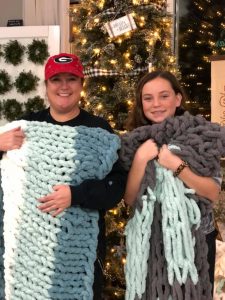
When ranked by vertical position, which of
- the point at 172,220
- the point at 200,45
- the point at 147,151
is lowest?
the point at 172,220

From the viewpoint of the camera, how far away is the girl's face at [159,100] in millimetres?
1619

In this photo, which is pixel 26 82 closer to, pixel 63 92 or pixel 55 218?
pixel 63 92

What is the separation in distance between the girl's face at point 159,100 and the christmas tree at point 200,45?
204cm

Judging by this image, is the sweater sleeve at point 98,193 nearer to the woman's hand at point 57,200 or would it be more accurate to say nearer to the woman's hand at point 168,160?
the woman's hand at point 57,200

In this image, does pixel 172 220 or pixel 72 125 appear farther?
pixel 72 125

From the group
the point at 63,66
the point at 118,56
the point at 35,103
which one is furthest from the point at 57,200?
the point at 35,103

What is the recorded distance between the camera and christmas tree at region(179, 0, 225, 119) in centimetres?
363

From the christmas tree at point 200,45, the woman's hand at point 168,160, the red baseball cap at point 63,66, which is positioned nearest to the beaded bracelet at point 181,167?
the woman's hand at point 168,160

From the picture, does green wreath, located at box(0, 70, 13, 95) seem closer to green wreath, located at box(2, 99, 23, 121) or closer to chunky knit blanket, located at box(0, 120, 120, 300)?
green wreath, located at box(2, 99, 23, 121)

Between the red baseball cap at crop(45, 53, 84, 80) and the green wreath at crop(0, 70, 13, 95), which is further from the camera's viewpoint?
the green wreath at crop(0, 70, 13, 95)

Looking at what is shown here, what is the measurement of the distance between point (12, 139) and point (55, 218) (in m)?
0.32

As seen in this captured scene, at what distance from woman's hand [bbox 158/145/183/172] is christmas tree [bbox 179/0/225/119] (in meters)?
2.22

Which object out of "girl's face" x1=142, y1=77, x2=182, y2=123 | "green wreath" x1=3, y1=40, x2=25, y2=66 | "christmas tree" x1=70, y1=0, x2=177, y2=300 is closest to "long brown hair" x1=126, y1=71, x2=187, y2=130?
"girl's face" x1=142, y1=77, x2=182, y2=123

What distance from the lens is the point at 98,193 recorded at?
1449 mm
